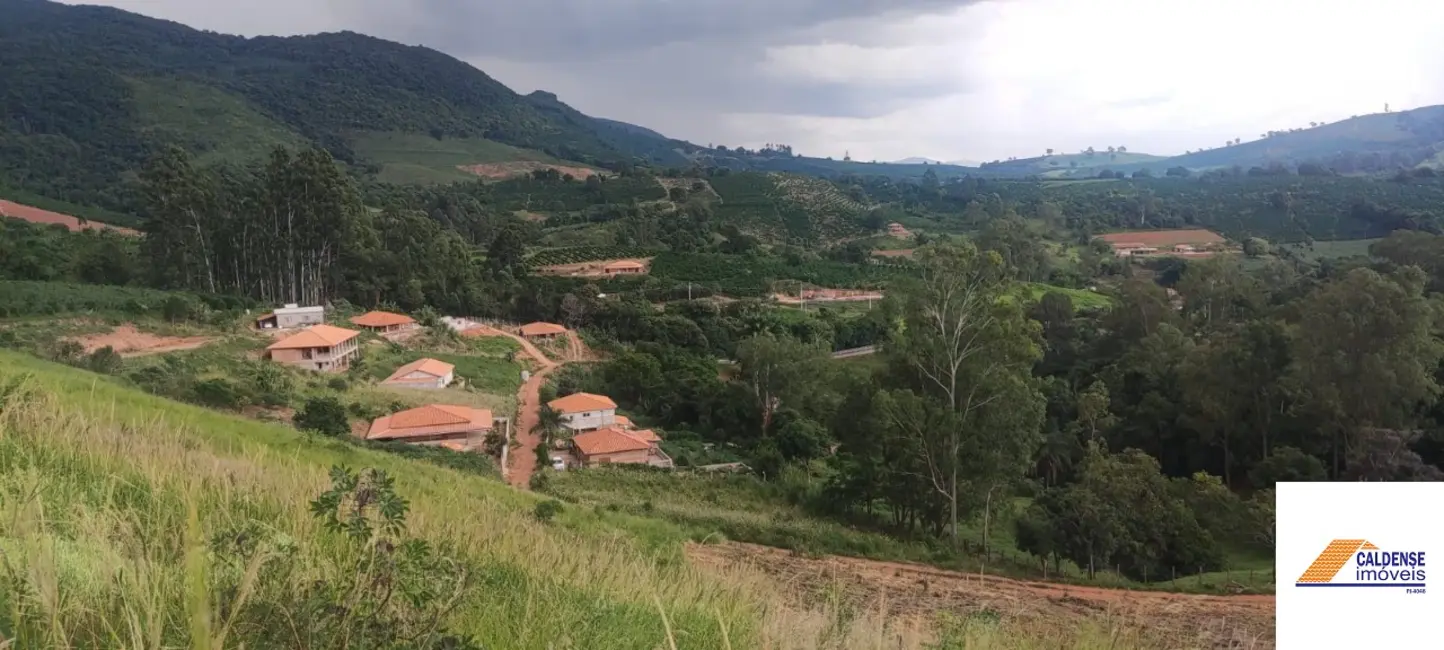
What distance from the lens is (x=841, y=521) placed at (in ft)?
55.8

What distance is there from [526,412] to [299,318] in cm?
1032

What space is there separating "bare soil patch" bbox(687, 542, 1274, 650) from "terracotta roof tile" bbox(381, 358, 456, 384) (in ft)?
67.9

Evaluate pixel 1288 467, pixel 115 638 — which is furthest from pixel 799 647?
pixel 1288 467

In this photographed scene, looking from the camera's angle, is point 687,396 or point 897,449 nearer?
point 897,449

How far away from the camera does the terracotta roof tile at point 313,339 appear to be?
87.1 ft

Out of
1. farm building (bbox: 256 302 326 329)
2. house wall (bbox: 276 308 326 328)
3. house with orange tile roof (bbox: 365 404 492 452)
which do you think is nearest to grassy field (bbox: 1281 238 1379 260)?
house with orange tile roof (bbox: 365 404 492 452)

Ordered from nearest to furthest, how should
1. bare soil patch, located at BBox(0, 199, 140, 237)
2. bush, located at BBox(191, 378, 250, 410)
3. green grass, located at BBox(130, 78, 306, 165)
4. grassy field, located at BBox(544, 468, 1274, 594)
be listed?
grassy field, located at BBox(544, 468, 1274, 594)
bush, located at BBox(191, 378, 250, 410)
bare soil patch, located at BBox(0, 199, 140, 237)
green grass, located at BBox(130, 78, 306, 165)

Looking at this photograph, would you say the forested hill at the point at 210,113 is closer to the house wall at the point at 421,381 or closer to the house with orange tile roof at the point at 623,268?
the house with orange tile roof at the point at 623,268

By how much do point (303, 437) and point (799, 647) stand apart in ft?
37.9

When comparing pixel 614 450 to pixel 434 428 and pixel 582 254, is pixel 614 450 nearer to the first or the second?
pixel 434 428

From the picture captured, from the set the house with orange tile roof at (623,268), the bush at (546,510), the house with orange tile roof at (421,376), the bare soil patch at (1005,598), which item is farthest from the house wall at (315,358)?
the house with orange tile roof at (623,268)

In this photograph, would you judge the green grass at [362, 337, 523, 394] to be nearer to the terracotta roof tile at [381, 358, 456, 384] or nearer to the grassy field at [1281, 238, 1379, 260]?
the terracotta roof tile at [381, 358, 456, 384]

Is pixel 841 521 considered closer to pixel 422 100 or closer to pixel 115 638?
pixel 115 638

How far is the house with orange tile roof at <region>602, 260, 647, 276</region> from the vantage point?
2368 inches
